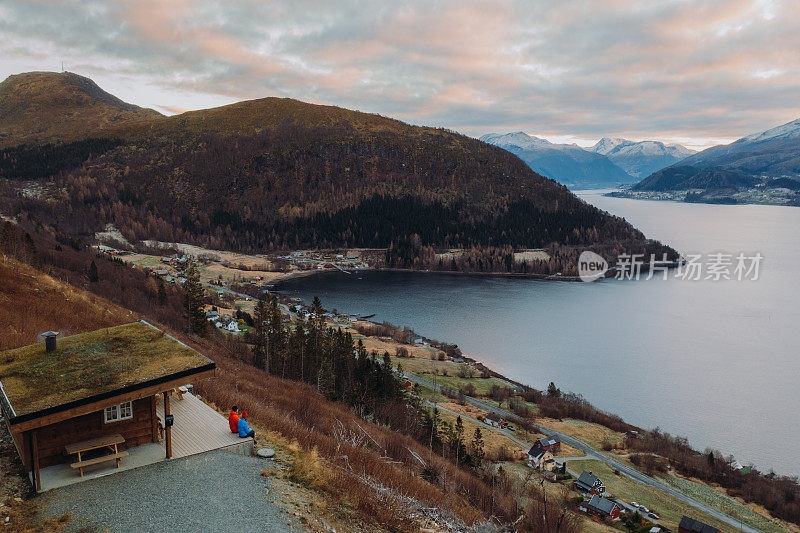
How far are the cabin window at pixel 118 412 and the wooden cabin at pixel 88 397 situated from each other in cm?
2

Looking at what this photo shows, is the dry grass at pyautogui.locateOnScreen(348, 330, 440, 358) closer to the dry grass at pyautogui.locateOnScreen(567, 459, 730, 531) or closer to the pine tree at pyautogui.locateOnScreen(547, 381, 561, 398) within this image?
the pine tree at pyautogui.locateOnScreen(547, 381, 561, 398)

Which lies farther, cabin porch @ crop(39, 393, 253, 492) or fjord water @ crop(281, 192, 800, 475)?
fjord water @ crop(281, 192, 800, 475)

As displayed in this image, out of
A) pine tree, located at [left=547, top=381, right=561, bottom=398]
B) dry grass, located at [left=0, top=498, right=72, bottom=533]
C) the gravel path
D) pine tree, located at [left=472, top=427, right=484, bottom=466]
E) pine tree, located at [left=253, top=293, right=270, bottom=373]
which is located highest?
dry grass, located at [left=0, top=498, right=72, bottom=533]

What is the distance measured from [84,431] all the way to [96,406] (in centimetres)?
123

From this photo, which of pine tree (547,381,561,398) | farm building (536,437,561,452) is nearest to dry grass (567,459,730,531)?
farm building (536,437,561,452)

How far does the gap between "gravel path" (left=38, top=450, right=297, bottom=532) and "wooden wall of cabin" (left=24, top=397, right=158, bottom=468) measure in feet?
3.99

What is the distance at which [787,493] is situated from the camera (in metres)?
38.6

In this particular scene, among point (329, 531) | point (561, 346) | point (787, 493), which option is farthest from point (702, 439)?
point (329, 531)

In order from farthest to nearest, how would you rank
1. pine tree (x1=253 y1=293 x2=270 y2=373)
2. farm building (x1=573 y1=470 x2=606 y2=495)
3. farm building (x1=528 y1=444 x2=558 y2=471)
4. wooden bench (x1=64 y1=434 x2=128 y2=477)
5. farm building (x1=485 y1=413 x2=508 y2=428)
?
1. farm building (x1=485 y1=413 x2=508 y2=428)
2. pine tree (x1=253 y1=293 x2=270 y2=373)
3. farm building (x1=528 y1=444 x2=558 y2=471)
4. farm building (x1=573 y1=470 x2=606 y2=495)
5. wooden bench (x1=64 y1=434 x2=128 y2=477)

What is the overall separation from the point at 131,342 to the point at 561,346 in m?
72.5

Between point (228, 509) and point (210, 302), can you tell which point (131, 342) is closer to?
point (228, 509)

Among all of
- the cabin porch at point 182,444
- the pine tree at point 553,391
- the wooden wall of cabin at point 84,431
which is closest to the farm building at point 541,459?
the pine tree at point 553,391

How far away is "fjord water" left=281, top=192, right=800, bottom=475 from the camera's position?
175 ft

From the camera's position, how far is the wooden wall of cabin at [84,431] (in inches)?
495
